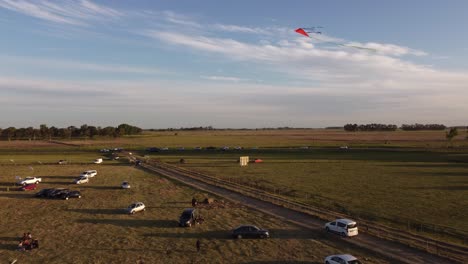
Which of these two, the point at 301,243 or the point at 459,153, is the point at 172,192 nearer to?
the point at 301,243

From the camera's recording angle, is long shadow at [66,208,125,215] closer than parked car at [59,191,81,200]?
Yes

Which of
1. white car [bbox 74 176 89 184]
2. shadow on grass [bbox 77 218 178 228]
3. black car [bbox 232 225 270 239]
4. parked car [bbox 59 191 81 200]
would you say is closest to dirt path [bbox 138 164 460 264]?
black car [bbox 232 225 270 239]

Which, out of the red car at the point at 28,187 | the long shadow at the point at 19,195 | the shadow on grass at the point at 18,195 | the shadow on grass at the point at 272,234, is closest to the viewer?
the shadow on grass at the point at 272,234

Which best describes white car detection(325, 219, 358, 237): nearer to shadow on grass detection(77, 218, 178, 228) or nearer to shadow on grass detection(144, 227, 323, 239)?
shadow on grass detection(144, 227, 323, 239)

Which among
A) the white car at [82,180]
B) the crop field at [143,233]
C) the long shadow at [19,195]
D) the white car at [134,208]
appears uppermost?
the white car at [82,180]

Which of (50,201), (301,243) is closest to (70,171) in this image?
(50,201)

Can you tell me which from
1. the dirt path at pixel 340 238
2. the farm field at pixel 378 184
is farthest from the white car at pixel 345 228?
the farm field at pixel 378 184

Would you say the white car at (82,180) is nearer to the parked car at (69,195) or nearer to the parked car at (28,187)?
the parked car at (28,187)
